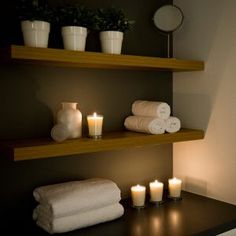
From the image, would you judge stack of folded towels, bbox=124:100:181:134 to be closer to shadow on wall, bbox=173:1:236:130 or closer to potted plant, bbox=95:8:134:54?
shadow on wall, bbox=173:1:236:130

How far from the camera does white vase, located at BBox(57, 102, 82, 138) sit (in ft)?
4.71

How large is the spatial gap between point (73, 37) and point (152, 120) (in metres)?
0.54

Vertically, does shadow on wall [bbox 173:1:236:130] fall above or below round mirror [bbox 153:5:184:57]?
below

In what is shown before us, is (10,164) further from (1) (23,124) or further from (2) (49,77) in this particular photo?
(2) (49,77)

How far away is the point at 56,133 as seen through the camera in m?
1.38

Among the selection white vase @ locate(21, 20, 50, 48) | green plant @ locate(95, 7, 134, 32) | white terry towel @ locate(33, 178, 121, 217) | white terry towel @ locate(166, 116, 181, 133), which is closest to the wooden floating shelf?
white terry towel @ locate(166, 116, 181, 133)

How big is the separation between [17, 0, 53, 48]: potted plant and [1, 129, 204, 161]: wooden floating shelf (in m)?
0.39

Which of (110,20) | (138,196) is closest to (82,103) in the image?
(110,20)

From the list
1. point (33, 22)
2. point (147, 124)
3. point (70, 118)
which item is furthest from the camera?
point (147, 124)

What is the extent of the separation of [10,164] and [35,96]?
1.03 feet

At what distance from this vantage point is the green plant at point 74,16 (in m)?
1.39

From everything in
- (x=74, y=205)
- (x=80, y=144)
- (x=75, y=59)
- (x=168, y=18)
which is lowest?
(x=74, y=205)

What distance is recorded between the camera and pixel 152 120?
63.9 inches

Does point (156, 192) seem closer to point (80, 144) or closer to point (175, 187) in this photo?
point (175, 187)
